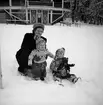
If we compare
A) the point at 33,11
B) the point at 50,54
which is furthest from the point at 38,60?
the point at 33,11

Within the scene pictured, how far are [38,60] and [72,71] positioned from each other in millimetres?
127

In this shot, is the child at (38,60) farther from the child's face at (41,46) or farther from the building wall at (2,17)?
the building wall at (2,17)

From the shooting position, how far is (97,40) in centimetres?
62

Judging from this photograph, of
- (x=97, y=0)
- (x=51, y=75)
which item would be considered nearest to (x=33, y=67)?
(x=51, y=75)

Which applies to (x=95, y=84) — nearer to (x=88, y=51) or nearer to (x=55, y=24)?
(x=88, y=51)

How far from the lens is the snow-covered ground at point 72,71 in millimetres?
463

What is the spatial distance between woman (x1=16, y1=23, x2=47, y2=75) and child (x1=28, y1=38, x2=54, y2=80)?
0.01m

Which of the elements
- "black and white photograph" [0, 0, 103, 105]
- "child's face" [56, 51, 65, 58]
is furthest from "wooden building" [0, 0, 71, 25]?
"child's face" [56, 51, 65, 58]

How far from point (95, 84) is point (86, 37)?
0.21 metres

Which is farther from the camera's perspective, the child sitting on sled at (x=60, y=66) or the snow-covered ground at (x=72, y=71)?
the child sitting on sled at (x=60, y=66)

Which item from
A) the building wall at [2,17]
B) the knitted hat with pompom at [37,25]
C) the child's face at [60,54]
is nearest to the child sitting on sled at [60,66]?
the child's face at [60,54]

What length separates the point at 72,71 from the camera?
594mm

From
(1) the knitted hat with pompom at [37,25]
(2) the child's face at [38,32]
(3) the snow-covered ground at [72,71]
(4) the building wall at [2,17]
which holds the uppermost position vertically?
(4) the building wall at [2,17]

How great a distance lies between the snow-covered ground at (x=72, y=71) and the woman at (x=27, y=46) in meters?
0.03
